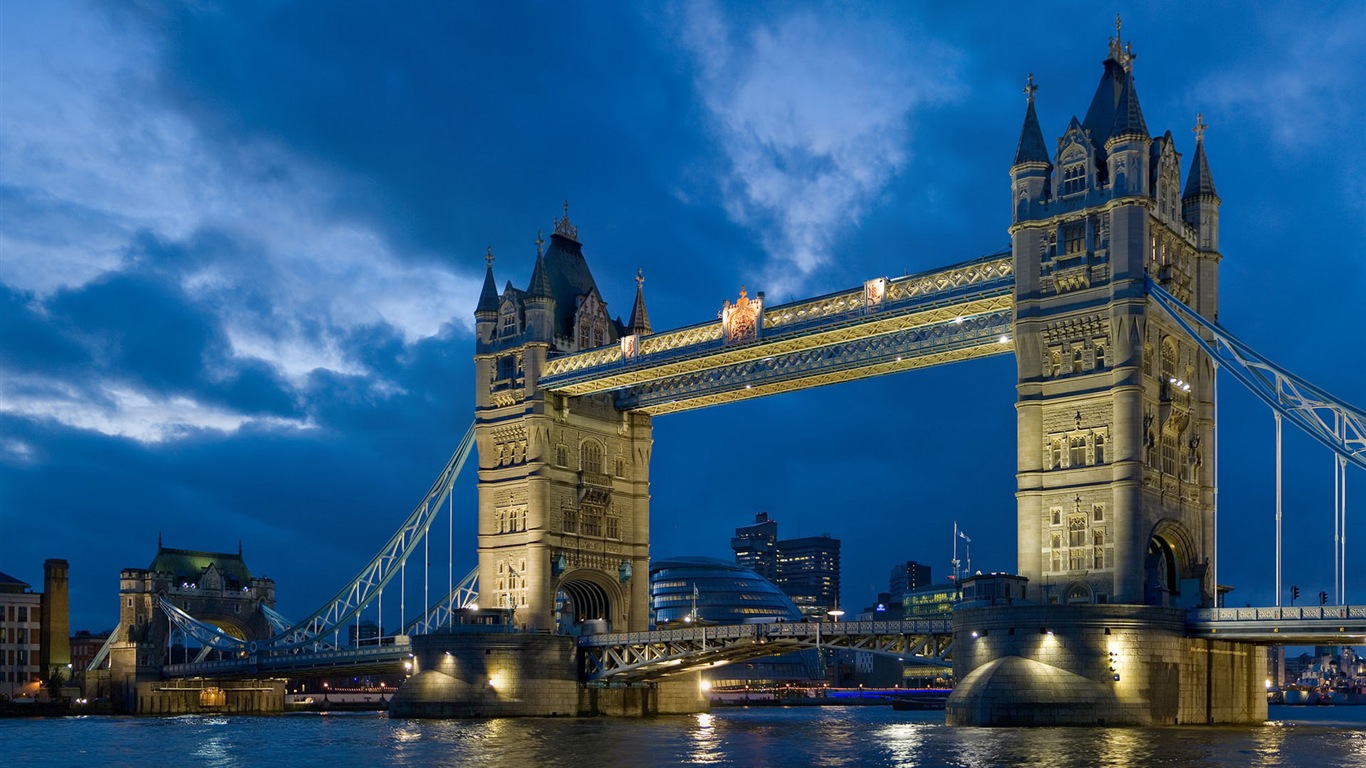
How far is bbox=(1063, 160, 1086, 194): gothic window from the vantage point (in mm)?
71000

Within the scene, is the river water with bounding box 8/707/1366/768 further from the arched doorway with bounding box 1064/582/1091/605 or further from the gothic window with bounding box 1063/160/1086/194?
the gothic window with bounding box 1063/160/1086/194

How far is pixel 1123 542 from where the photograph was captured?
67250 millimetres

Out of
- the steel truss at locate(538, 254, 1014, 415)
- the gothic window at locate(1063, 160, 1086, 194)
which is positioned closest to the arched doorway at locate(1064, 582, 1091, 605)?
the steel truss at locate(538, 254, 1014, 415)

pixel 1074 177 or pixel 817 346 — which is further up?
pixel 1074 177

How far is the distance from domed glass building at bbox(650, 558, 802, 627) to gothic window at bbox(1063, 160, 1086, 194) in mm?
113190

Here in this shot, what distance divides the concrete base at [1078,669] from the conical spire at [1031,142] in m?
20.0

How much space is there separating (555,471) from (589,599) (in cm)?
901

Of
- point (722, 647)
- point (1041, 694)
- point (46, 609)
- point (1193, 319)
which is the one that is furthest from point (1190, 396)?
point (46, 609)

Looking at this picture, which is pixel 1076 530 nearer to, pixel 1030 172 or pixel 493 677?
pixel 1030 172

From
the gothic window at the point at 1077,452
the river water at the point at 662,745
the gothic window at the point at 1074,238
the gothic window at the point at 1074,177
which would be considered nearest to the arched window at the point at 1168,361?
the gothic window at the point at 1077,452

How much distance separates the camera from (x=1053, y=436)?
70688 mm

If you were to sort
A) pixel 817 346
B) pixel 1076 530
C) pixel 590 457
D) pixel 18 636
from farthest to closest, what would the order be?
pixel 18 636 < pixel 590 457 < pixel 817 346 < pixel 1076 530

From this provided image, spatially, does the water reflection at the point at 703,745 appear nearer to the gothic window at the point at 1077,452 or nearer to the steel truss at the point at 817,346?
the steel truss at the point at 817,346

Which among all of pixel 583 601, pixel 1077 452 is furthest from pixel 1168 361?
pixel 583 601
